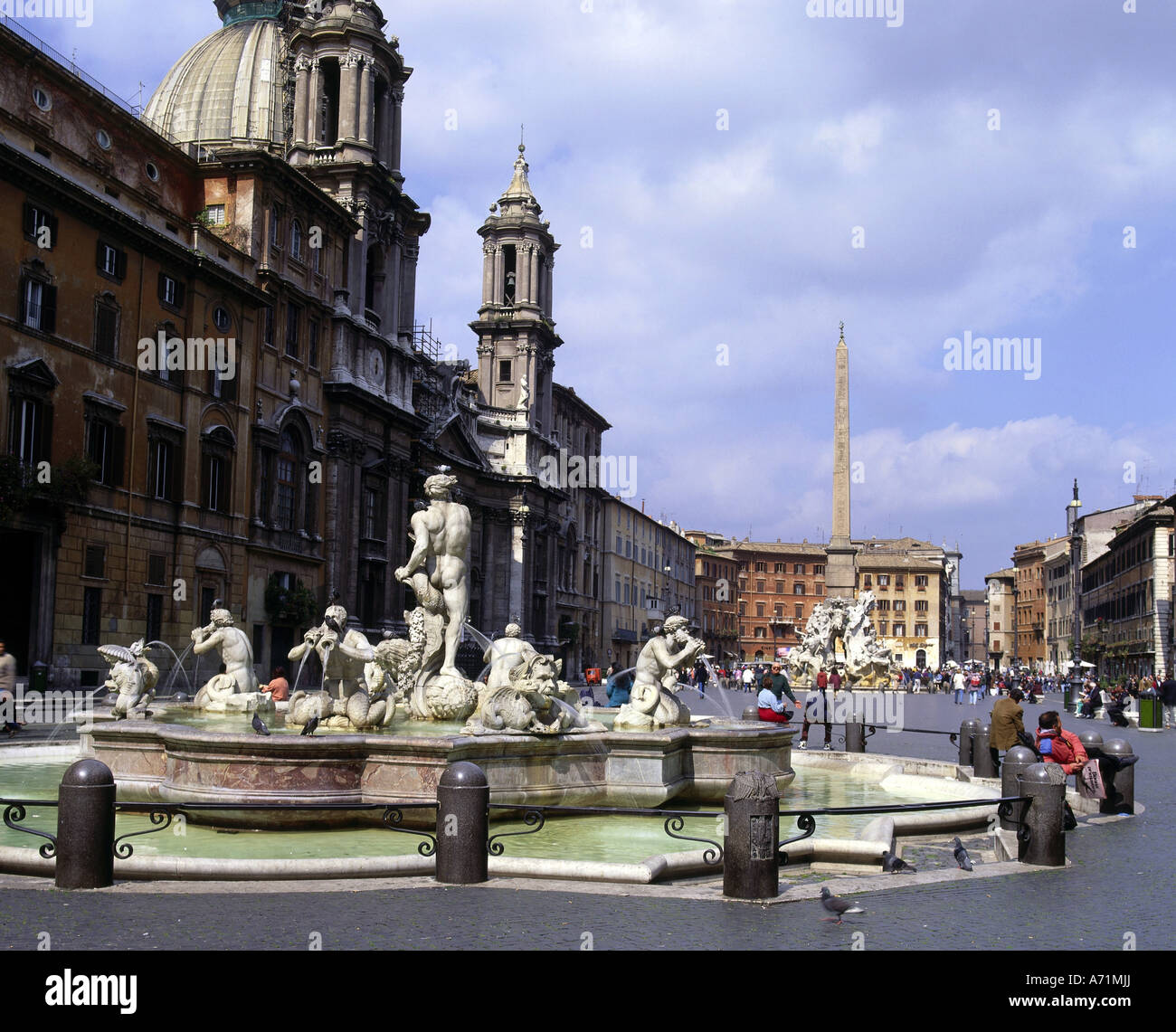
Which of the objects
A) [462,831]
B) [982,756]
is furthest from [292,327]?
[462,831]

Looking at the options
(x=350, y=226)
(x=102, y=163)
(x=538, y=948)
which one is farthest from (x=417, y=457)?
(x=538, y=948)

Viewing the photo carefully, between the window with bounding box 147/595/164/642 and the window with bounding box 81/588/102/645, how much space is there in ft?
6.42

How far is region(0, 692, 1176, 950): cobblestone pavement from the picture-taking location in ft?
20.1

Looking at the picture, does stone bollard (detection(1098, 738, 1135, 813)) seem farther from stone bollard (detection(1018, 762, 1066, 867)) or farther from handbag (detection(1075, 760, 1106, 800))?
stone bollard (detection(1018, 762, 1066, 867))

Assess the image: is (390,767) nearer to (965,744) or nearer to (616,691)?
(616,691)

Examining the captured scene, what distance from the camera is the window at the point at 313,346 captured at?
40.2 meters

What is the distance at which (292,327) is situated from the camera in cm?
3903

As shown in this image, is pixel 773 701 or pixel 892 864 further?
pixel 773 701

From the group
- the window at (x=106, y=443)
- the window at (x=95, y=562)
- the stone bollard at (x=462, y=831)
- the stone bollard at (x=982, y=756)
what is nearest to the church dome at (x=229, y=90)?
the window at (x=106, y=443)

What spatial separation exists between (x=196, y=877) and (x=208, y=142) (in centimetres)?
4163

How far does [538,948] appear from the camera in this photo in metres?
5.99

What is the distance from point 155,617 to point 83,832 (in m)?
25.2

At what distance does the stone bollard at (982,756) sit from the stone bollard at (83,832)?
10765 mm

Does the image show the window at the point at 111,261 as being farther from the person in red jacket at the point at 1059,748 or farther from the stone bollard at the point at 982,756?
the person in red jacket at the point at 1059,748
